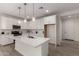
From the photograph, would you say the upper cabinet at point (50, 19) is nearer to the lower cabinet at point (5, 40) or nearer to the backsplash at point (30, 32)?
the backsplash at point (30, 32)

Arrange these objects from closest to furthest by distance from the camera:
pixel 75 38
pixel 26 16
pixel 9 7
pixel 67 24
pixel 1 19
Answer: pixel 1 19, pixel 9 7, pixel 26 16, pixel 67 24, pixel 75 38

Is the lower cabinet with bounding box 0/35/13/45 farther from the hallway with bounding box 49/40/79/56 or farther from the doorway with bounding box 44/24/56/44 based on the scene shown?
the doorway with bounding box 44/24/56/44

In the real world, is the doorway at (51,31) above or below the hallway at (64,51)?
above

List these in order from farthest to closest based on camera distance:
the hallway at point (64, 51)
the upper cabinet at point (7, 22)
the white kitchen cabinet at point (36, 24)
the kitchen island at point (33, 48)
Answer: the white kitchen cabinet at point (36, 24), the hallway at point (64, 51), the upper cabinet at point (7, 22), the kitchen island at point (33, 48)

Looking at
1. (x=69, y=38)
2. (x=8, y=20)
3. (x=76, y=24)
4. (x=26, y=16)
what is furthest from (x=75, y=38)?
(x=8, y=20)

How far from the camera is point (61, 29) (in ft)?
16.0

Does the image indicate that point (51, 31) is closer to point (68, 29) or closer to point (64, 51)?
point (68, 29)

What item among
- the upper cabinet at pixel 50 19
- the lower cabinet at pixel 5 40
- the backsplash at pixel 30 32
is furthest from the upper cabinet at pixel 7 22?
the upper cabinet at pixel 50 19

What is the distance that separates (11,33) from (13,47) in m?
0.62

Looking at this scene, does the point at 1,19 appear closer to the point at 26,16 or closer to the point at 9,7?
the point at 9,7

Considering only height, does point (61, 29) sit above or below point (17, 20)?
below

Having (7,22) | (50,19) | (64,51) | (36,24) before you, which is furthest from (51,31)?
(7,22)

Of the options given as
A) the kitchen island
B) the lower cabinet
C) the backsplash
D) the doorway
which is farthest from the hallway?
the lower cabinet

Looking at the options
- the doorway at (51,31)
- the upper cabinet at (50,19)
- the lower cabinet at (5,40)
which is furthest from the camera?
the upper cabinet at (50,19)
